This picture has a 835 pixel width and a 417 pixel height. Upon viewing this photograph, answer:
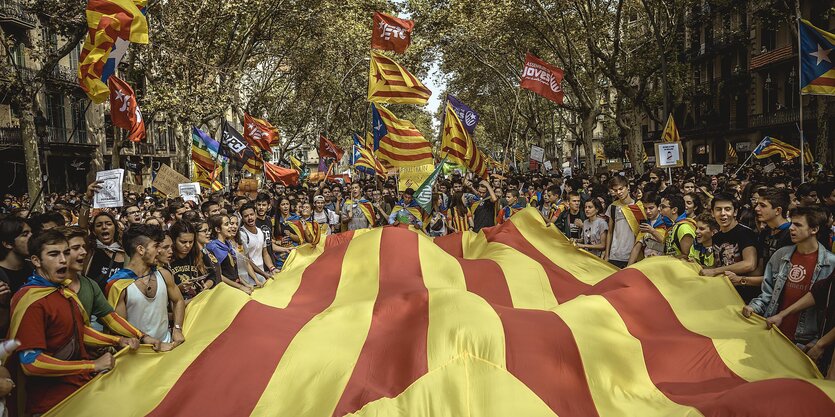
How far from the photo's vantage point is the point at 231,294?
555 cm

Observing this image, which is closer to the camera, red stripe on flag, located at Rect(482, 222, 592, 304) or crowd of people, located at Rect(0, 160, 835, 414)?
crowd of people, located at Rect(0, 160, 835, 414)

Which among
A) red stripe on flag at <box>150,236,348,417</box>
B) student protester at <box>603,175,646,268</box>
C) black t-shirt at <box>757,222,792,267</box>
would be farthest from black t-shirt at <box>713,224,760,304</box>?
red stripe on flag at <box>150,236,348,417</box>

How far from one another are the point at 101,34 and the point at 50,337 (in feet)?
19.3

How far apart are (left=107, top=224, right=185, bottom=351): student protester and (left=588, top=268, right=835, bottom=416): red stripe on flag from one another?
11.3ft

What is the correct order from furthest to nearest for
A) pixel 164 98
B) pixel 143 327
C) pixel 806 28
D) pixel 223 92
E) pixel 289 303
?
1. pixel 223 92
2. pixel 164 98
3. pixel 806 28
4. pixel 289 303
5. pixel 143 327

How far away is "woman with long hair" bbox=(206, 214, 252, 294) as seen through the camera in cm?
660

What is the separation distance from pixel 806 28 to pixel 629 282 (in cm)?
718

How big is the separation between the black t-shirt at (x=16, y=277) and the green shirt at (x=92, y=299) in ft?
2.85

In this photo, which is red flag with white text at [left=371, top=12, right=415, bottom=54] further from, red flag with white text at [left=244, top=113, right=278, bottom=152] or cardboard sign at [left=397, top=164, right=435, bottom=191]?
red flag with white text at [left=244, top=113, right=278, bottom=152]

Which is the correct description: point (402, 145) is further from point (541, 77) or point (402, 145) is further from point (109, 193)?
point (541, 77)

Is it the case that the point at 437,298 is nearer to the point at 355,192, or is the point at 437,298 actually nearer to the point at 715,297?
the point at 715,297

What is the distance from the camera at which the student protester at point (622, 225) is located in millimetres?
8055

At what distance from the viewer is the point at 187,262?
603 centimetres

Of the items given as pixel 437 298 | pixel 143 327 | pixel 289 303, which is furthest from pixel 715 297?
pixel 143 327
